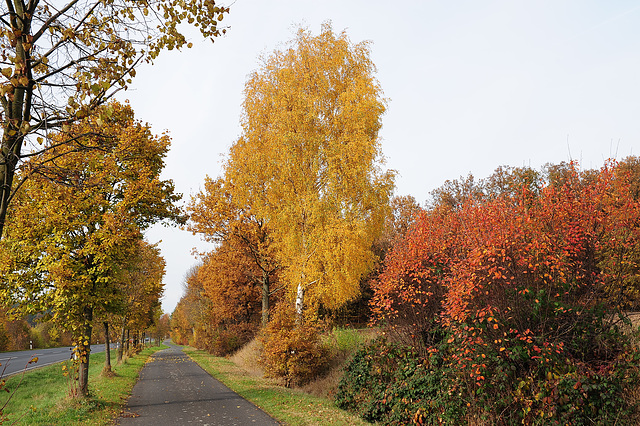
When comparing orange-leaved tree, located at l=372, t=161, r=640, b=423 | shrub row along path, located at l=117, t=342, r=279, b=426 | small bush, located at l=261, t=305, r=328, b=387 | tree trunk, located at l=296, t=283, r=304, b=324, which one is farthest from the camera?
tree trunk, located at l=296, t=283, r=304, b=324

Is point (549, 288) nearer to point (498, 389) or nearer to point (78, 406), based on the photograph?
point (498, 389)

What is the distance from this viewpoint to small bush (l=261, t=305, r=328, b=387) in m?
14.0

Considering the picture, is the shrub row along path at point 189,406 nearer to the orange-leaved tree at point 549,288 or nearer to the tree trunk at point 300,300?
the tree trunk at point 300,300

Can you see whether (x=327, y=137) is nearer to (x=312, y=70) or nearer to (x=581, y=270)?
(x=312, y=70)

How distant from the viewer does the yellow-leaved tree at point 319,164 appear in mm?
14734

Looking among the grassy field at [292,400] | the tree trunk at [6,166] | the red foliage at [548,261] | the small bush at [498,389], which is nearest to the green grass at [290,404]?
the grassy field at [292,400]

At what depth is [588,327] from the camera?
697 centimetres

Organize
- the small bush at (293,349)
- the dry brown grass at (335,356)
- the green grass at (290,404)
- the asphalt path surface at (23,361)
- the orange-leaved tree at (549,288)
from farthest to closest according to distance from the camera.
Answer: the asphalt path surface at (23,361) < the small bush at (293,349) < the dry brown grass at (335,356) < the green grass at (290,404) < the orange-leaved tree at (549,288)

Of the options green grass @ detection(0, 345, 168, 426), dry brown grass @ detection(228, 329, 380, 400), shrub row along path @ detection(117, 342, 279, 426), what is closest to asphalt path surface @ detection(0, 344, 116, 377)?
green grass @ detection(0, 345, 168, 426)

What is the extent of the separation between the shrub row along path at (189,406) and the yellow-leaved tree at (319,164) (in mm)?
4333

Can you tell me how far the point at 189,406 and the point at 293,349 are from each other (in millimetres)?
3759

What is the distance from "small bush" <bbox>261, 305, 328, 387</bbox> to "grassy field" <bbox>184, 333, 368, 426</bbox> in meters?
0.62

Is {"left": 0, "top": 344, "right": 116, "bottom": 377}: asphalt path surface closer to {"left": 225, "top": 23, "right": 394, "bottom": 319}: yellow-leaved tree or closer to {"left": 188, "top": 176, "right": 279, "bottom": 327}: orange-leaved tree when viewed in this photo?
{"left": 188, "top": 176, "right": 279, "bottom": 327}: orange-leaved tree

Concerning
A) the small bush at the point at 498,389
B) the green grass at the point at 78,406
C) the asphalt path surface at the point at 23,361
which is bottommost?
the asphalt path surface at the point at 23,361
